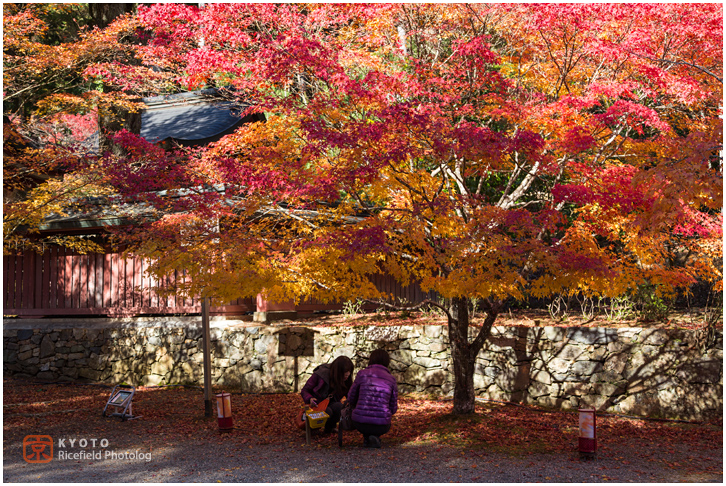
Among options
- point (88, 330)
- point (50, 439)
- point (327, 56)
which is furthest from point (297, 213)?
point (88, 330)

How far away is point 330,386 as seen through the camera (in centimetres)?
774

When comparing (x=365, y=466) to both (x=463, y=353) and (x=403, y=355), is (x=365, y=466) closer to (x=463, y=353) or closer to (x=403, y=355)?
(x=463, y=353)

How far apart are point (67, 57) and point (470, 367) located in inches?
487

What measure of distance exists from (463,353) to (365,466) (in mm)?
2901

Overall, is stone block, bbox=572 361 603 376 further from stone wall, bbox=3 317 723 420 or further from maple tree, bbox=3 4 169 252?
maple tree, bbox=3 4 169 252

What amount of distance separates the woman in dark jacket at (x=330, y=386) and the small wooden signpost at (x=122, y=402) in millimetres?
3586

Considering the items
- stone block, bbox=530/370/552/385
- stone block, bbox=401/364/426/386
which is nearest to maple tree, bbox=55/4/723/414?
stone block, bbox=530/370/552/385

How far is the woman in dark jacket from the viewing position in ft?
25.1

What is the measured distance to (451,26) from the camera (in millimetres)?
10172

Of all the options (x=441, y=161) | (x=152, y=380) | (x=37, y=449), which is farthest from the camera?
(x=152, y=380)

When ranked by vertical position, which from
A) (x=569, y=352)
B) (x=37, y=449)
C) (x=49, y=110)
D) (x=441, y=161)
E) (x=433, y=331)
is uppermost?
(x=49, y=110)

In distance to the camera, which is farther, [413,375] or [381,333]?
[381,333]

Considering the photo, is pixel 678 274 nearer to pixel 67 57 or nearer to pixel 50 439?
pixel 50 439

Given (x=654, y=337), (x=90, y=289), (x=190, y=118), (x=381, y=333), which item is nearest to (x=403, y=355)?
(x=381, y=333)
